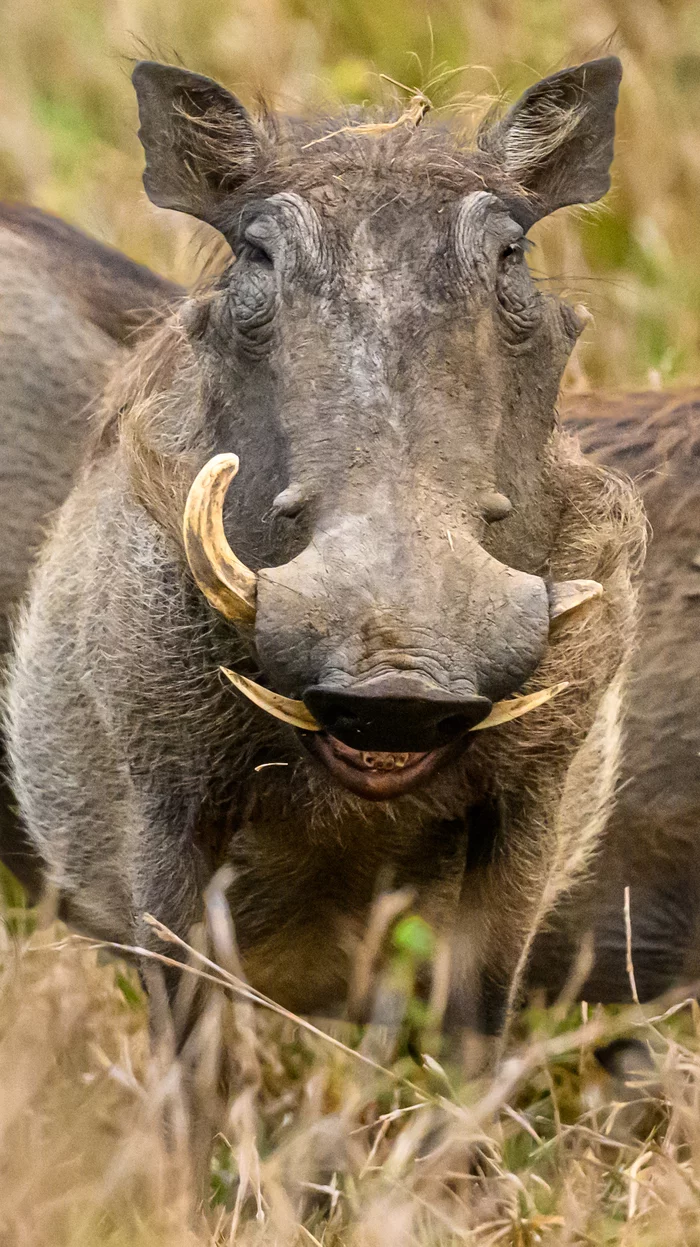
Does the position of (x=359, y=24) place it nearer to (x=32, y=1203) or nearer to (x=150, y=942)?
(x=150, y=942)

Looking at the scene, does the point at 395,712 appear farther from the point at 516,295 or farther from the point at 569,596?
the point at 516,295

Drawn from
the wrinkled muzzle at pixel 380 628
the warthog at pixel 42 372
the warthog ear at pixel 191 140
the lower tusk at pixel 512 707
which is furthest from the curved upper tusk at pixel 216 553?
the warthog at pixel 42 372

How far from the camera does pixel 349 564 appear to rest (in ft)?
7.02

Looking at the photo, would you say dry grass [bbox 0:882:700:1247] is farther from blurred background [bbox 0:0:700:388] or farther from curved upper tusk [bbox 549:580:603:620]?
blurred background [bbox 0:0:700:388]

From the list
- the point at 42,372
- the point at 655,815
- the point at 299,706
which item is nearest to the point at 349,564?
the point at 299,706

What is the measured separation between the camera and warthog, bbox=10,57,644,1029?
2182mm

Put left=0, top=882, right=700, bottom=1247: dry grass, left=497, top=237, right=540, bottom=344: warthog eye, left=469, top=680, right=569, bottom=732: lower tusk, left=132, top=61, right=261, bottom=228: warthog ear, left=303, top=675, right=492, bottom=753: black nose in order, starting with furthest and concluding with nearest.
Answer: left=132, top=61, right=261, bottom=228: warthog ear → left=497, top=237, right=540, bottom=344: warthog eye → left=469, top=680, right=569, bottom=732: lower tusk → left=0, top=882, right=700, bottom=1247: dry grass → left=303, top=675, right=492, bottom=753: black nose

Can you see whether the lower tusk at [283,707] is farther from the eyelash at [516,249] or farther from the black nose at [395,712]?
the eyelash at [516,249]

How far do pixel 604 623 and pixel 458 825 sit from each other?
1.15 feet

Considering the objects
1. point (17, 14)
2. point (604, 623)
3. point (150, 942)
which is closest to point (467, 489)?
point (604, 623)

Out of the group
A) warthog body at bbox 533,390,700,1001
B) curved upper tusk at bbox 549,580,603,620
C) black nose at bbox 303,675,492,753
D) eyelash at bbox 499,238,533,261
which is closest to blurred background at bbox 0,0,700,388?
warthog body at bbox 533,390,700,1001

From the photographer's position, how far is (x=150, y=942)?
2.78 metres

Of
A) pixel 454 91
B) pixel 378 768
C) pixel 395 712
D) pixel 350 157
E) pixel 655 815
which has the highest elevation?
pixel 454 91

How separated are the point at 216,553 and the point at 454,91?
289 cm
